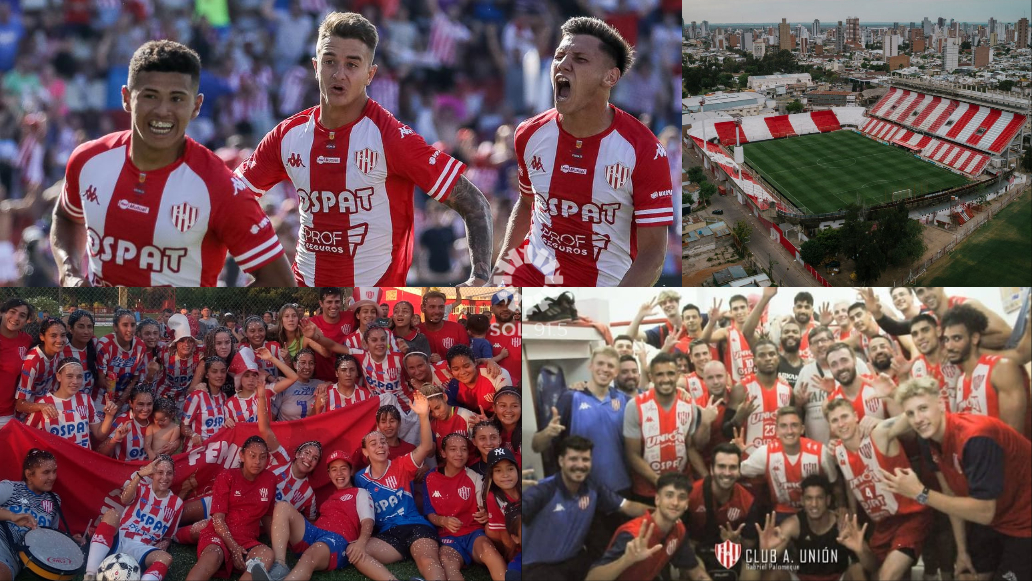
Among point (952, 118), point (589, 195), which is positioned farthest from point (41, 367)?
point (952, 118)

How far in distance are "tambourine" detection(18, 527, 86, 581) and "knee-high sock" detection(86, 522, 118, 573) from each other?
9 centimetres

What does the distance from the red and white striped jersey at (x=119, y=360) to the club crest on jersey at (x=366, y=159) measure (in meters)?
1.61

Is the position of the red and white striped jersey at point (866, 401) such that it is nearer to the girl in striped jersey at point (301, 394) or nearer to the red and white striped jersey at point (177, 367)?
the girl in striped jersey at point (301, 394)

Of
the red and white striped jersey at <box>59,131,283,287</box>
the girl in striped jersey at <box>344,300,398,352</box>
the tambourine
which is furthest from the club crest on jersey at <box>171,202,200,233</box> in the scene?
the tambourine

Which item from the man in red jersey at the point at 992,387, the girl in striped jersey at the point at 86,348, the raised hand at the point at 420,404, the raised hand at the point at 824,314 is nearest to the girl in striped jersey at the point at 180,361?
the girl in striped jersey at the point at 86,348

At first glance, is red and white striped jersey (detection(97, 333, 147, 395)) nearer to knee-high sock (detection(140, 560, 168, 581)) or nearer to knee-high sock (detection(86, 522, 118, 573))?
knee-high sock (detection(86, 522, 118, 573))

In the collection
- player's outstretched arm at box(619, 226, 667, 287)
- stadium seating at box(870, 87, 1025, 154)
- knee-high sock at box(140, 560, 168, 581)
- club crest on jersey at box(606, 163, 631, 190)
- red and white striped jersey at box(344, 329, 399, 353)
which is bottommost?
knee-high sock at box(140, 560, 168, 581)

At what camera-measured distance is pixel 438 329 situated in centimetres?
524

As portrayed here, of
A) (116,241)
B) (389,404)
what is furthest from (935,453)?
(116,241)

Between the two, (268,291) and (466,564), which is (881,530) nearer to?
(466,564)

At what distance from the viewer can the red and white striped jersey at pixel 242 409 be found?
5.21 metres

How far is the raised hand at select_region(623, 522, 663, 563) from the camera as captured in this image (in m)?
4.79

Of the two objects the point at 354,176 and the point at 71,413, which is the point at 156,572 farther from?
the point at 354,176

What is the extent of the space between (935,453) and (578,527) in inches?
71.3
